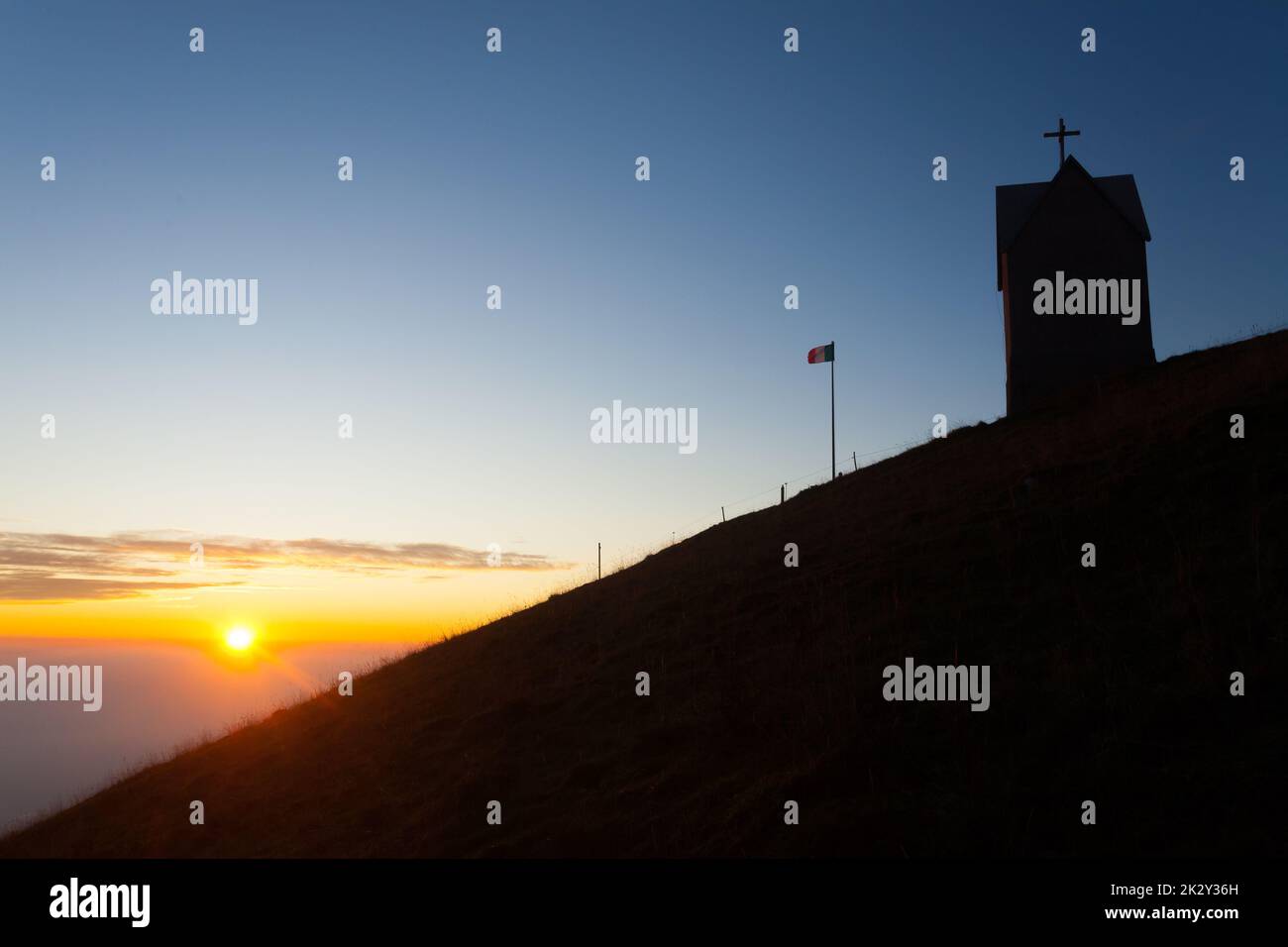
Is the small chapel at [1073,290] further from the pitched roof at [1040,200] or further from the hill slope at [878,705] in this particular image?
the hill slope at [878,705]

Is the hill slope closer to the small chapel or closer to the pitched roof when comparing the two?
the small chapel

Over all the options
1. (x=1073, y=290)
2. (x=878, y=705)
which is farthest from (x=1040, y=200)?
(x=878, y=705)

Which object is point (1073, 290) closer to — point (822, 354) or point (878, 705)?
point (822, 354)

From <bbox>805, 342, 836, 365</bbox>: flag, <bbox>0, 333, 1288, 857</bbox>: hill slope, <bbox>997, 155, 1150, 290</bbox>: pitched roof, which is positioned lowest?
<bbox>0, 333, 1288, 857</bbox>: hill slope

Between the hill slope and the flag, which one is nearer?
the hill slope

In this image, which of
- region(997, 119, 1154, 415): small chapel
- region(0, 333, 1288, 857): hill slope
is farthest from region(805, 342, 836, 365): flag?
region(0, 333, 1288, 857): hill slope

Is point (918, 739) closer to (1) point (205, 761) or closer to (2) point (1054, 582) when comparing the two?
(2) point (1054, 582)

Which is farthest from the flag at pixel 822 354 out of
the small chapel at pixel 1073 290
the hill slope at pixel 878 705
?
the hill slope at pixel 878 705
